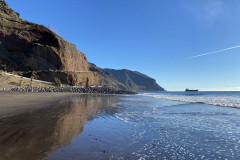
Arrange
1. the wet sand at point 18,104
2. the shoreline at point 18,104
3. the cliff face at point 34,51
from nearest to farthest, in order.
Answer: the shoreline at point 18,104 < the wet sand at point 18,104 < the cliff face at point 34,51

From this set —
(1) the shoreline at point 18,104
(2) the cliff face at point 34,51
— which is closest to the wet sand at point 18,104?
(1) the shoreline at point 18,104

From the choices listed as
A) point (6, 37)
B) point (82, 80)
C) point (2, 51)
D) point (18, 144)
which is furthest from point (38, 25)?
point (18, 144)

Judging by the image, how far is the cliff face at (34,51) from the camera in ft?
189

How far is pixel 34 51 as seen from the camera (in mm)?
61906

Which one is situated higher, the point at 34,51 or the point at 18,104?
the point at 34,51

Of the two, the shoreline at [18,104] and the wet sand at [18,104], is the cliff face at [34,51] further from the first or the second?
the wet sand at [18,104]

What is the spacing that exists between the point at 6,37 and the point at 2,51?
7.33 metres

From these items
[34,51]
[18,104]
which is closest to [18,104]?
[18,104]

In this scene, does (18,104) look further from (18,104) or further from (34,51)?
(34,51)

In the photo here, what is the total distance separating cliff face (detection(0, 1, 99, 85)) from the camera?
5750 cm

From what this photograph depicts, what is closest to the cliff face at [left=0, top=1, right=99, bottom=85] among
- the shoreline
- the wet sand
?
the shoreline

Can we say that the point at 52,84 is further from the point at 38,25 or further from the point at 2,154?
the point at 2,154

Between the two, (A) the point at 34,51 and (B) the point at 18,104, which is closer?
(B) the point at 18,104

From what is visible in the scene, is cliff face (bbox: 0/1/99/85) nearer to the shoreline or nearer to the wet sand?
the shoreline
